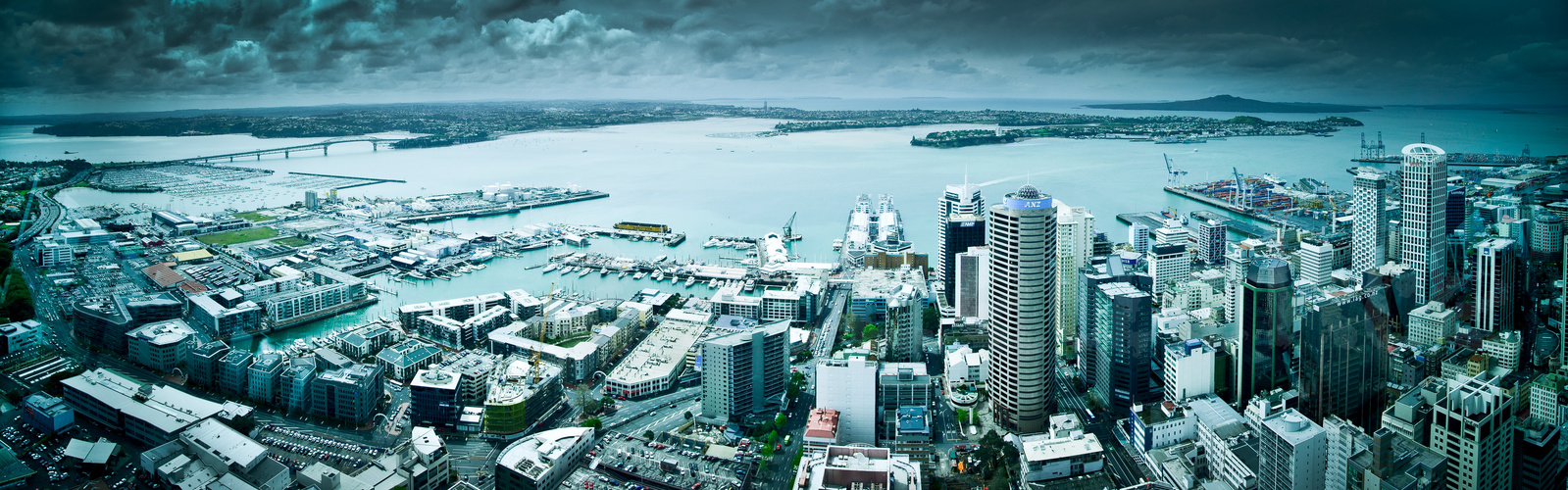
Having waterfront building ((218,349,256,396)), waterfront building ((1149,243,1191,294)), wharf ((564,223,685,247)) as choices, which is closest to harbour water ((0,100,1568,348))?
wharf ((564,223,685,247))

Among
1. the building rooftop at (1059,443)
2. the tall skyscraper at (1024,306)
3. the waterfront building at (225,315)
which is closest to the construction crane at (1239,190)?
the tall skyscraper at (1024,306)

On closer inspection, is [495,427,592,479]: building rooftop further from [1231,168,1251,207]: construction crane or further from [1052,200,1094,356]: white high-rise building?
[1231,168,1251,207]: construction crane

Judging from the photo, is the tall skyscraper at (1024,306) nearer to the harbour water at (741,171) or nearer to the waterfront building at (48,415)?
the harbour water at (741,171)

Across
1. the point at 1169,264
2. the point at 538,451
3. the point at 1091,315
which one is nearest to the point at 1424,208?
the point at 1169,264

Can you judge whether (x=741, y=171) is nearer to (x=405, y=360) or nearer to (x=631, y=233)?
(x=631, y=233)

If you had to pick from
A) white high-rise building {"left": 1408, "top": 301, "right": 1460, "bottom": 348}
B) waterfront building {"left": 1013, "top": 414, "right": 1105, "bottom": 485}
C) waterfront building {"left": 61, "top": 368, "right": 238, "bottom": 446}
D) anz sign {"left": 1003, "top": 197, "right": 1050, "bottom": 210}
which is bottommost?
waterfront building {"left": 1013, "top": 414, "right": 1105, "bottom": 485}

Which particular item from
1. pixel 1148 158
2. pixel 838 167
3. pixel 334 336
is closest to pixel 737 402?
pixel 334 336
